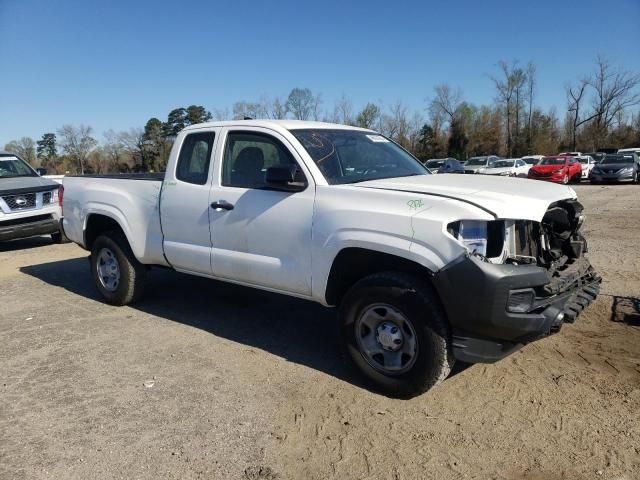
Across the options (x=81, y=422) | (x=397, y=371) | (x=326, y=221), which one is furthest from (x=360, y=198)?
(x=81, y=422)

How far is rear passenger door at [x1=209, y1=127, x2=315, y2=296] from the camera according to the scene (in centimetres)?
416

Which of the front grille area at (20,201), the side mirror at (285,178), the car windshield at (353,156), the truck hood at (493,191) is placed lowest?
the front grille area at (20,201)

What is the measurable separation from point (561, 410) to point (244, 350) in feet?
8.53

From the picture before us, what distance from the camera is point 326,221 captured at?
12.9 feet

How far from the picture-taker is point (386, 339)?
375 cm

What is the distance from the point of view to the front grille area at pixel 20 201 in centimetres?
1013

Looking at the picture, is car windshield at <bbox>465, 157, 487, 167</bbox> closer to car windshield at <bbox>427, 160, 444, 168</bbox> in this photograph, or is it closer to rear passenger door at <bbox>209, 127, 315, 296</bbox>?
car windshield at <bbox>427, 160, 444, 168</bbox>

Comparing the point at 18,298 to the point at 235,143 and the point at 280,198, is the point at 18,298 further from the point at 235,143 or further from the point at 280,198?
the point at 280,198

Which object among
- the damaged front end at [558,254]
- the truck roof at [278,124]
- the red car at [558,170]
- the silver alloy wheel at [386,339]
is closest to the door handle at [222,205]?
the truck roof at [278,124]

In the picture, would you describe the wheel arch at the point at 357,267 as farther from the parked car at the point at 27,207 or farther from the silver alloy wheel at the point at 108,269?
the parked car at the point at 27,207

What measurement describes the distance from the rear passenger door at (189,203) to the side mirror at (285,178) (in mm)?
949

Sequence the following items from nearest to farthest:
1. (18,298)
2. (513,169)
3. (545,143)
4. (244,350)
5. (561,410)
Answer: (561,410), (244,350), (18,298), (513,169), (545,143)

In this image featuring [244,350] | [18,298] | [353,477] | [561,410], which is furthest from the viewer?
[18,298]

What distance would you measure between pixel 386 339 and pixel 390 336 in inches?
1.6
